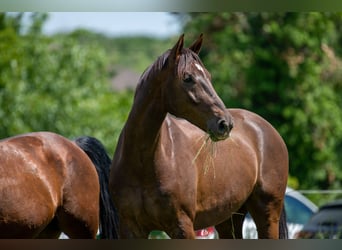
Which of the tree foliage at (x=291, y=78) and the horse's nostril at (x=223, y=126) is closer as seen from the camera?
the horse's nostril at (x=223, y=126)

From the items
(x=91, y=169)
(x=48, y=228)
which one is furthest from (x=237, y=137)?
(x=48, y=228)

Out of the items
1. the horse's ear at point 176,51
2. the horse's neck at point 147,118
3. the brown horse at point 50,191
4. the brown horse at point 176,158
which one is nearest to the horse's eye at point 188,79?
the brown horse at point 176,158

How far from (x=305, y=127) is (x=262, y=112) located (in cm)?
95

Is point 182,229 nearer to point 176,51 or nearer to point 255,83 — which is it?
point 176,51

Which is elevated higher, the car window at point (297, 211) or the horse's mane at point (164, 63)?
the horse's mane at point (164, 63)

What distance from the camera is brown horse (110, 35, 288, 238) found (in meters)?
5.46

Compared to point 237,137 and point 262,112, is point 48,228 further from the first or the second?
point 262,112

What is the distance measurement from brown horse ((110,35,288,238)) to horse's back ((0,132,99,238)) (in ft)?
1.92

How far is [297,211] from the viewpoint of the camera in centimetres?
1139

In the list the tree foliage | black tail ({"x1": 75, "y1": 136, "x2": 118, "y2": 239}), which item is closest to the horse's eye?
black tail ({"x1": 75, "y1": 136, "x2": 118, "y2": 239})

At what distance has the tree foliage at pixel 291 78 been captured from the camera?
60.8 feet

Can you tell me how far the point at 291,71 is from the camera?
18.6 meters

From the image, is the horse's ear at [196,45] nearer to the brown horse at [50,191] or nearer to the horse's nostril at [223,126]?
the horse's nostril at [223,126]

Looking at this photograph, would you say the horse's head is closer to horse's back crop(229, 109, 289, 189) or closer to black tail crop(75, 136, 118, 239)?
horse's back crop(229, 109, 289, 189)
